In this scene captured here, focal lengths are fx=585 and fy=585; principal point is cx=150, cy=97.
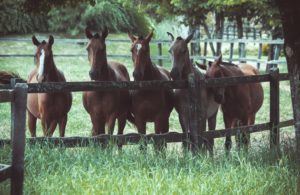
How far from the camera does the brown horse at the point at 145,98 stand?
8773 millimetres

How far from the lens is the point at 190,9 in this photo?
23.5 metres

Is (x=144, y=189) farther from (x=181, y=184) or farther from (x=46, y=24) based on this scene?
(x=46, y=24)

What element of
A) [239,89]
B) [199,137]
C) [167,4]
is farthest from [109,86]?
[167,4]

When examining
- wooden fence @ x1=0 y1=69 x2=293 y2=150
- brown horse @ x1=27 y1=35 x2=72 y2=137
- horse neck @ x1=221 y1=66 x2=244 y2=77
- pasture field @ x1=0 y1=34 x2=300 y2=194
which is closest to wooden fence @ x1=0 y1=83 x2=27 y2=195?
pasture field @ x1=0 y1=34 x2=300 y2=194

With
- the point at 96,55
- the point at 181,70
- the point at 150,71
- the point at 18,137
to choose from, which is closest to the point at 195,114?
the point at 181,70

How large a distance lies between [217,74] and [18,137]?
5013 mm

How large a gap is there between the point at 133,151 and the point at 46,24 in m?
27.9

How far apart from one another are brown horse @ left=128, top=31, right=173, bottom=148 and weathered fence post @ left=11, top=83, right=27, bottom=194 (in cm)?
357

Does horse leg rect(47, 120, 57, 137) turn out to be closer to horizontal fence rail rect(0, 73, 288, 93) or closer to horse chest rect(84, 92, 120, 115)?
horse chest rect(84, 92, 120, 115)

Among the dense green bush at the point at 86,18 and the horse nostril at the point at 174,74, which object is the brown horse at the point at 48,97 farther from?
the dense green bush at the point at 86,18

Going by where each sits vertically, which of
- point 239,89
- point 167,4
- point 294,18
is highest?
point 167,4

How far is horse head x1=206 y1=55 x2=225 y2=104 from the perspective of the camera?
930cm

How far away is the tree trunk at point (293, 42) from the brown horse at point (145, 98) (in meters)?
2.51

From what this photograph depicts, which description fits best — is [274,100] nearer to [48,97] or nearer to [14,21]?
[48,97]
